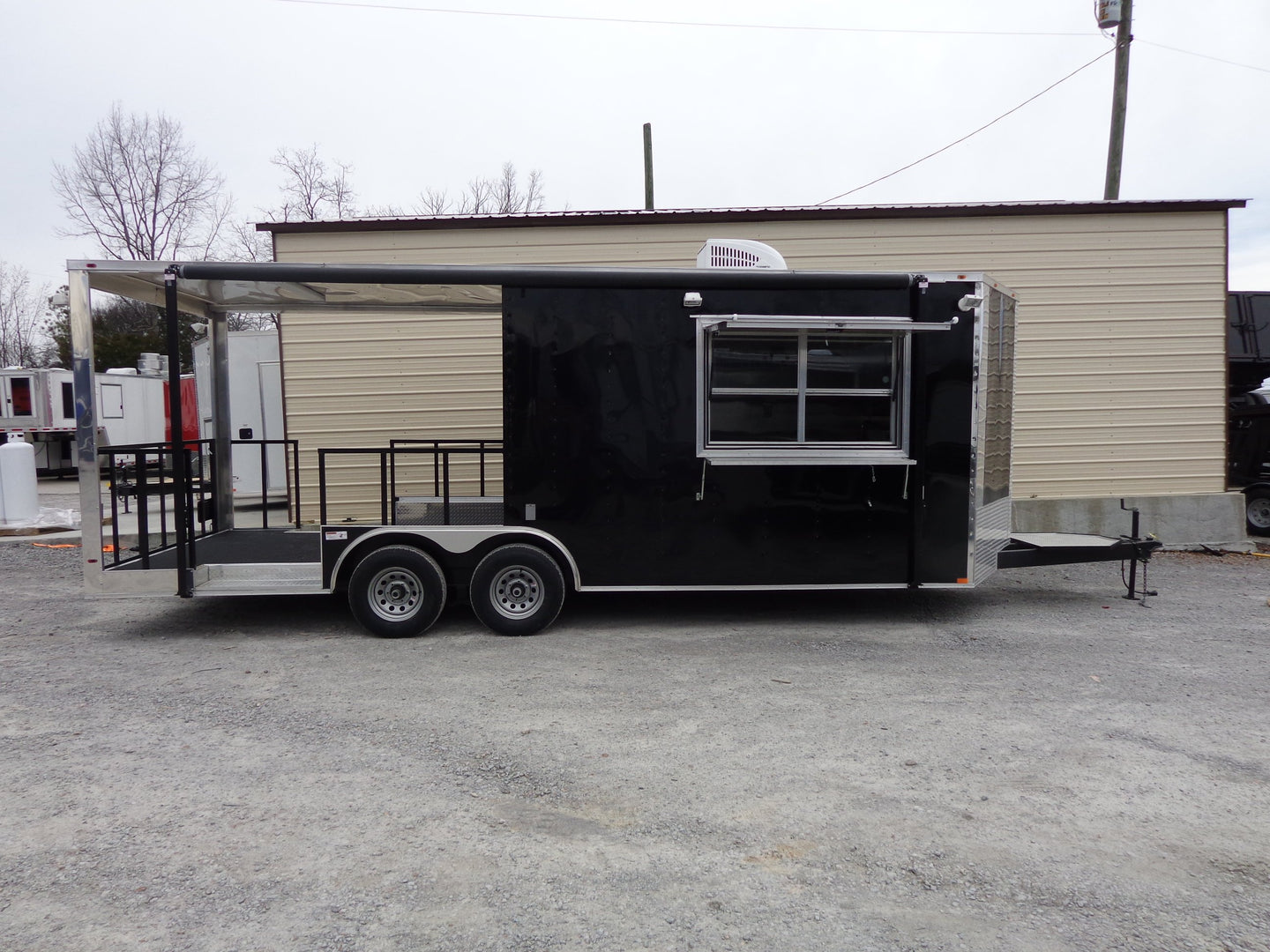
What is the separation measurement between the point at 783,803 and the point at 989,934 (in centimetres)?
105

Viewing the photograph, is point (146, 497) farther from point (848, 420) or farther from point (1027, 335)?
point (1027, 335)

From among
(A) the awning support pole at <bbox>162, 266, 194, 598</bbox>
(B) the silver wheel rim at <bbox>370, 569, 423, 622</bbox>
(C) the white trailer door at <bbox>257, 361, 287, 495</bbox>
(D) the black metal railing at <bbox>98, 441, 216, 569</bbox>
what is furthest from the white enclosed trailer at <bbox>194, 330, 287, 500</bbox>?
(B) the silver wheel rim at <bbox>370, 569, 423, 622</bbox>

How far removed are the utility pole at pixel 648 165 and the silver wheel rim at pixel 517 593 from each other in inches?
505

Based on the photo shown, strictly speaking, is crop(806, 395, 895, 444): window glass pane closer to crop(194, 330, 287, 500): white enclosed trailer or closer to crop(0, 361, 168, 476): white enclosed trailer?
crop(194, 330, 287, 500): white enclosed trailer

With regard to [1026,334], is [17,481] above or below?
below

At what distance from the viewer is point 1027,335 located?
33.0ft

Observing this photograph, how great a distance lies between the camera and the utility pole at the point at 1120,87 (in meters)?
12.6

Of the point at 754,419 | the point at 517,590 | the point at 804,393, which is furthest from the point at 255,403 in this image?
the point at 804,393

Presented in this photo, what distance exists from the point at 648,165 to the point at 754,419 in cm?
1324

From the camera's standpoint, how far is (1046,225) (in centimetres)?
1002

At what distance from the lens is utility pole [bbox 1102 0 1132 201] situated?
1262cm

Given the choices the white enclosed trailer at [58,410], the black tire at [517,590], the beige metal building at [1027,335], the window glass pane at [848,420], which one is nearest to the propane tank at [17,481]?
the beige metal building at [1027,335]

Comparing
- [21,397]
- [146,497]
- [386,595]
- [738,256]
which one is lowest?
[386,595]

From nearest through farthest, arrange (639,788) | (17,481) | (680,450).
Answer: (639,788), (680,450), (17,481)
